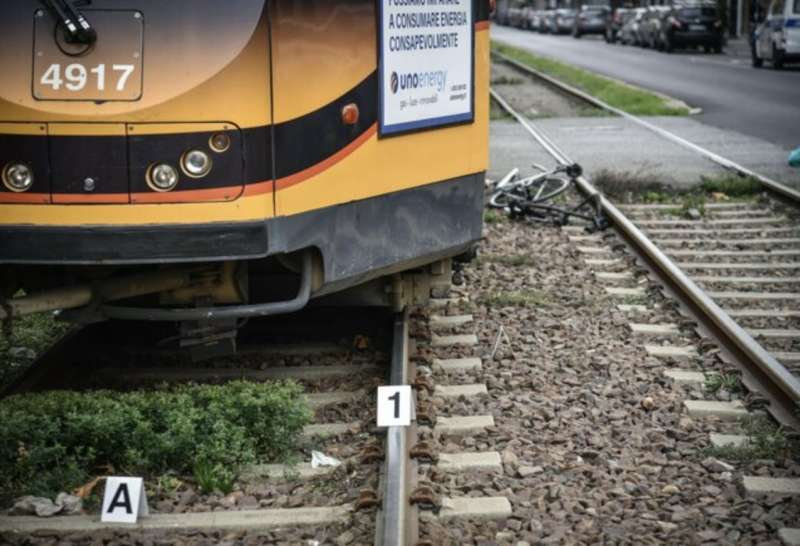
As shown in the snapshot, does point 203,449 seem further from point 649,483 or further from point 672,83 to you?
point 672,83

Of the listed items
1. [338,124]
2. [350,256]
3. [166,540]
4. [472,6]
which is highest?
[472,6]

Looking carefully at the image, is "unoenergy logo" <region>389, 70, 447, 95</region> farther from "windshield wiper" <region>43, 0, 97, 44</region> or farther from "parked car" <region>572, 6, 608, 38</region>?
"parked car" <region>572, 6, 608, 38</region>

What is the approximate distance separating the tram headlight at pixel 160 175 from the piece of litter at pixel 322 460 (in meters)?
1.26

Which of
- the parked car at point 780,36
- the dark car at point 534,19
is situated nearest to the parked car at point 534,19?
the dark car at point 534,19

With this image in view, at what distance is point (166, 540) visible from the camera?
190 inches

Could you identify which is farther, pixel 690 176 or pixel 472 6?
pixel 690 176

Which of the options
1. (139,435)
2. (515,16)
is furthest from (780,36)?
(515,16)

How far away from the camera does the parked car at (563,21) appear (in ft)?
239

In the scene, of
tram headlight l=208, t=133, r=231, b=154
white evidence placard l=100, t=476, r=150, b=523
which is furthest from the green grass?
white evidence placard l=100, t=476, r=150, b=523

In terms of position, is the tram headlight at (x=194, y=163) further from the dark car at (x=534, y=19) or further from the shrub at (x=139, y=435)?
the dark car at (x=534, y=19)

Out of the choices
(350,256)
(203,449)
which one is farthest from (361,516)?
(350,256)

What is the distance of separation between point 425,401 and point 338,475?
99 cm

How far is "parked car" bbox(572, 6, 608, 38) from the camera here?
6606 cm

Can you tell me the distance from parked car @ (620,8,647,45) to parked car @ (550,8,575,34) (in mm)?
15108
